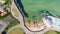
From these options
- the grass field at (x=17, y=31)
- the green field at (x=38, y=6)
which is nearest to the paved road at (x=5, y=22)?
the grass field at (x=17, y=31)

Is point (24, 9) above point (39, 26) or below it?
above

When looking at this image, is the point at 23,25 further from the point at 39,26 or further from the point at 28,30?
the point at 39,26

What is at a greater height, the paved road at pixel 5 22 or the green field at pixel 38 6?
the green field at pixel 38 6

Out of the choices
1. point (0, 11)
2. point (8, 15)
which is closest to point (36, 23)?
point (8, 15)

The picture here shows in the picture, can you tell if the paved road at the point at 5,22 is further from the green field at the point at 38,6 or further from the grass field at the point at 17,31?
the green field at the point at 38,6

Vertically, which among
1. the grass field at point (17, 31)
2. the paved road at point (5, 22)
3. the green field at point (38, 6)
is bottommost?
the grass field at point (17, 31)

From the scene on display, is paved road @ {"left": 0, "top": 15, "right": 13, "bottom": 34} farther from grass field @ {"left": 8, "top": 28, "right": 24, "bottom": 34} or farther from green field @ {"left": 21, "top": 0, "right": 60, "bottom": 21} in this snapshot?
green field @ {"left": 21, "top": 0, "right": 60, "bottom": 21}

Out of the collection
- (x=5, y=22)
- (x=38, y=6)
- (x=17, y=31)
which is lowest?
(x=17, y=31)

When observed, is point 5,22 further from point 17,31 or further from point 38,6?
point 38,6

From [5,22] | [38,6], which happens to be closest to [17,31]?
[5,22]
